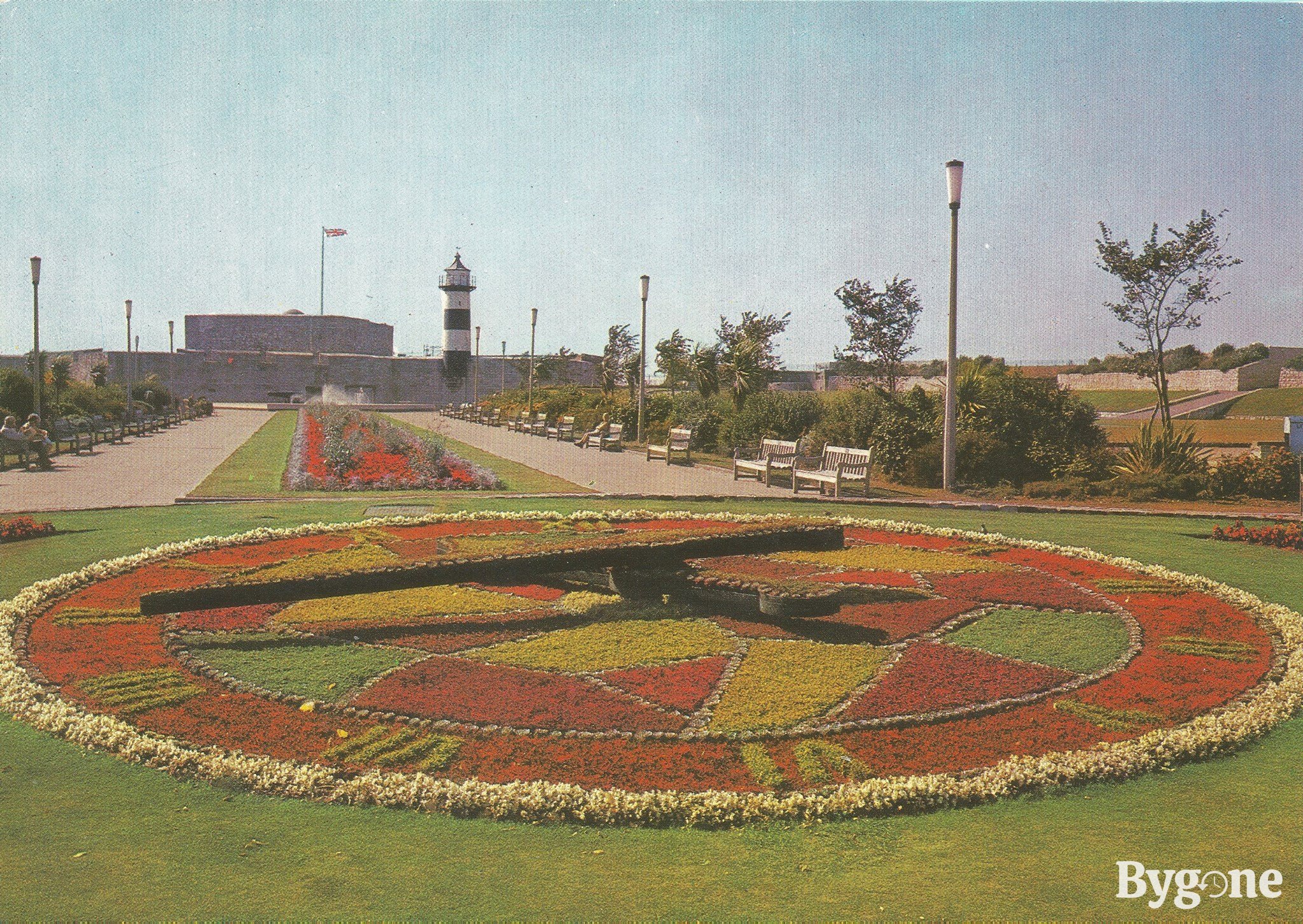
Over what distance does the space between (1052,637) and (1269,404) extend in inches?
1728

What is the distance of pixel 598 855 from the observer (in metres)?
3.71

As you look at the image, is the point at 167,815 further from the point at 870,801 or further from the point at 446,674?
the point at 870,801

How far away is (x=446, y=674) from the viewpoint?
5.84 meters

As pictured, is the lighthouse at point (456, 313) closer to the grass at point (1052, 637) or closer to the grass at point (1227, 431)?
the grass at point (1227, 431)

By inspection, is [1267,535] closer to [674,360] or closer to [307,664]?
[307,664]

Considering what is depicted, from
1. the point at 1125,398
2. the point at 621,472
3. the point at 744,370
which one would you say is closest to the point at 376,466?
the point at 621,472

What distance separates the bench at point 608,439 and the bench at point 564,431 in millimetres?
3612

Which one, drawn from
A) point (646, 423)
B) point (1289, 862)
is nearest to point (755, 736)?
point (1289, 862)

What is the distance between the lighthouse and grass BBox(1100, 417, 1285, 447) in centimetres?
4671

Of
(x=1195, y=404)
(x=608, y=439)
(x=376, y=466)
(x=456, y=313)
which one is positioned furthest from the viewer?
(x=456, y=313)

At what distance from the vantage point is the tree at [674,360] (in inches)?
1603

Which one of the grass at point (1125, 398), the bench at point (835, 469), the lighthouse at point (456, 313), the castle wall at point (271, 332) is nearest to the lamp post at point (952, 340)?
the bench at point (835, 469)

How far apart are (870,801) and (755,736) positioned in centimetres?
89

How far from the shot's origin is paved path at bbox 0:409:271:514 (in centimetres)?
1391
